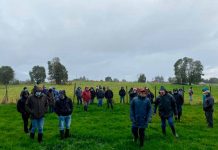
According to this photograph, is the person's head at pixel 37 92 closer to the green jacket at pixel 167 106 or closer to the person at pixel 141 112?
the person at pixel 141 112

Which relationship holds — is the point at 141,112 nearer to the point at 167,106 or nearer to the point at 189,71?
the point at 167,106

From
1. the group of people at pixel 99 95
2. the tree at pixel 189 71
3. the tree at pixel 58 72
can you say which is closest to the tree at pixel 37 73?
the tree at pixel 58 72

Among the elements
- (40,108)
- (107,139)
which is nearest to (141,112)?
(107,139)

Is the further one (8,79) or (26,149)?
(8,79)

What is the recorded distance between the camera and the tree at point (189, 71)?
125375 millimetres

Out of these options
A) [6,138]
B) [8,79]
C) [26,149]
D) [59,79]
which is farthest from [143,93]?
[8,79]

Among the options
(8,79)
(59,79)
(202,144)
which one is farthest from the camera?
(8,79)

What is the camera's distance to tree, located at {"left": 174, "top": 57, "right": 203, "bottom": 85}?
411 feet

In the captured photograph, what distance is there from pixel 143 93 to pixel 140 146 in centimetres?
196

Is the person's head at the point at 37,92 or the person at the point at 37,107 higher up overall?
the person's head at the point at 37,92

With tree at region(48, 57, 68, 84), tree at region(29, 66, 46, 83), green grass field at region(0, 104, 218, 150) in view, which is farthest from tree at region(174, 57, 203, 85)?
green grass field at region(0, 104, 218, 150)

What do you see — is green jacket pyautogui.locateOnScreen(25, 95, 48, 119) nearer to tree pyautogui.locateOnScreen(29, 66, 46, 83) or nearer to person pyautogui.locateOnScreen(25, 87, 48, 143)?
person pyautogui.locateOnScreen(25, 87, 48, 143)

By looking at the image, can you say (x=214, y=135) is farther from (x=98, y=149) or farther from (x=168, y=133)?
(x=98, y=149)

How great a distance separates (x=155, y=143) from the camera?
44.1 feet
